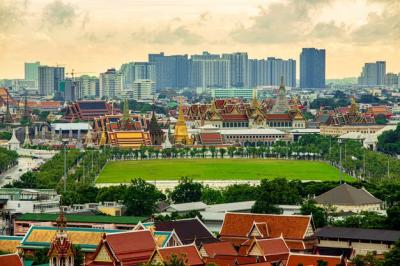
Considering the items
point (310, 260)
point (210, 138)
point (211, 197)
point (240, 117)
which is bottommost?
point (210, 138)

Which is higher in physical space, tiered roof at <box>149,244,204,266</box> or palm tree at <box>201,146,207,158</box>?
tiered roof at <box>149,244,204,266</box>

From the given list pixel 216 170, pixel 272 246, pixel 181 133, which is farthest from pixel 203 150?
pixel 272 246

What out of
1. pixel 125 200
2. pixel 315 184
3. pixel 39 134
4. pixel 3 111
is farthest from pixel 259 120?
pixel 125 200

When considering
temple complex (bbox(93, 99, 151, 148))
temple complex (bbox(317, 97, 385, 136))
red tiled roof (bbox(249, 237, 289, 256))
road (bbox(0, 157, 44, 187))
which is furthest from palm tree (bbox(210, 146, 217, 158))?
red tiled roof (bbox(249, 237, 289, 256))

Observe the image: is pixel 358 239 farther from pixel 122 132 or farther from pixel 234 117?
pixel 234 117

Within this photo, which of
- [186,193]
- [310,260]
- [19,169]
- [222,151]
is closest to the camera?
[310,260]

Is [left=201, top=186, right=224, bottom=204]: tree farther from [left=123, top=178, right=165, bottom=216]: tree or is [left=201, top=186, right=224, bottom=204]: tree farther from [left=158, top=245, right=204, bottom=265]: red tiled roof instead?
[left=158, top=245, right=204, bottom=265]: red tiled roof
